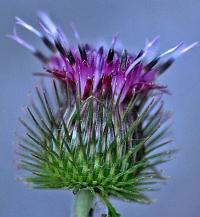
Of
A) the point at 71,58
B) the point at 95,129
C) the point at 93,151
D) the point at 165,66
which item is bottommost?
the point at 93,151

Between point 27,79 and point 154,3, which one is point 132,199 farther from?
point 154,3

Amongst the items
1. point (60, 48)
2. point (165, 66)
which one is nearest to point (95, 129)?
point (60, 48)

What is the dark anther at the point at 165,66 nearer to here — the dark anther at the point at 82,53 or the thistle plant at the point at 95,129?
the thistle plant at the point at 95,129

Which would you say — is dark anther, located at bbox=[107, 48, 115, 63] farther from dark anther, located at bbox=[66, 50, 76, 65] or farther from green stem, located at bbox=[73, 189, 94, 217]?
green stem, located at bbox=[73, 189, 94, 217]

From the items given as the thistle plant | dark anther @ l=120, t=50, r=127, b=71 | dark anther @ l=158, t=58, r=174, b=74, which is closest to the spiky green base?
the thistle plant

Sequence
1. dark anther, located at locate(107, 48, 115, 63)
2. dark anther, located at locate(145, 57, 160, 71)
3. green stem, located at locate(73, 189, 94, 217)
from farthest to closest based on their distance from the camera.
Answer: dark anther, located at locate(145, 57, 160, 71) → dark anther, located at locate(107, 48, 115, 63) → green stem, located at locate(73, 189, 94, 217)

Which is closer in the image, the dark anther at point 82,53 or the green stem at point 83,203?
the green stem at point 83,203

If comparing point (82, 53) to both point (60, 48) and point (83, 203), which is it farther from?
point (83, 203)

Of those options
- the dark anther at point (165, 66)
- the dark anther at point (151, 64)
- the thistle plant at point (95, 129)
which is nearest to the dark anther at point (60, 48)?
the thistle plant at point (95, 129)
